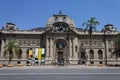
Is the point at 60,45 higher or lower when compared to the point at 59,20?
lower

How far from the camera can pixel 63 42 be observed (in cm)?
8462

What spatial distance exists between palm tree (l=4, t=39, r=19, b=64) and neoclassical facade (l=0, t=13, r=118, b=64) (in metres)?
2.60

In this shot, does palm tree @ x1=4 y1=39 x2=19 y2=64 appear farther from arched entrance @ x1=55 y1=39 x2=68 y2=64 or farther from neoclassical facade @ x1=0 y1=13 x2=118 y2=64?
arched entrance @ x1=55 y1=39 x2=68 y2=64

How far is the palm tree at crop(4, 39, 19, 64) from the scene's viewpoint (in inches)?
3086

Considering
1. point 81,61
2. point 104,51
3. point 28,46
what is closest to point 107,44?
point 104,51

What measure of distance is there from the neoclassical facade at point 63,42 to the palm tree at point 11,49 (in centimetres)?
260

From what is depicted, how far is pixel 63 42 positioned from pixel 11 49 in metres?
18.6

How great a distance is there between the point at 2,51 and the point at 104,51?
36847mm

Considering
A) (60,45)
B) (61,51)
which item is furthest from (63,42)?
(61,51)

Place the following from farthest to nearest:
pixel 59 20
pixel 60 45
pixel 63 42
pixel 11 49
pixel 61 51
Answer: pixel 59 20 < pixel 60 45 < pixel 63 42 < pixel 61 51 < pixel 11 49

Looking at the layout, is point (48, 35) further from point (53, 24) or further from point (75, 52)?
point (75, 52)

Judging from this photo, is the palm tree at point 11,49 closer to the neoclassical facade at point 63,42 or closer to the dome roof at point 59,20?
the neoclassical facade at point 63,42

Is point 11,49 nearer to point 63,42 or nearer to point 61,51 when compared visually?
point 61,51

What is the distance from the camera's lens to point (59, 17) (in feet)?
281
